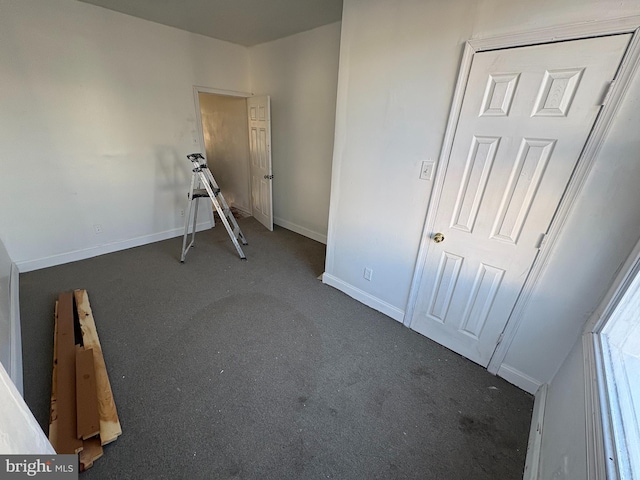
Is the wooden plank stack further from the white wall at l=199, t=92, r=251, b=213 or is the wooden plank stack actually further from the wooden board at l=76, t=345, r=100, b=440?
the white wall at l=199, t=92, r=251, b=213

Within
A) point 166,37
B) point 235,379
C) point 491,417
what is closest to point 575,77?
point 491,417

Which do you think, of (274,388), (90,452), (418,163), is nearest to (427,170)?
(418,163)

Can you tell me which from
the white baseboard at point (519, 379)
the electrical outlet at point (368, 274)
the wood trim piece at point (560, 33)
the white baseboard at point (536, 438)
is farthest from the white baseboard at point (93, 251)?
the white baseboard at point (536, 438)

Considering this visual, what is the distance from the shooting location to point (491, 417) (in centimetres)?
157

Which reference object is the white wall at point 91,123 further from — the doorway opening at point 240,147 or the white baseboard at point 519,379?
the white baseboard at point 519,379

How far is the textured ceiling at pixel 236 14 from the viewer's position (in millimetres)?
2475

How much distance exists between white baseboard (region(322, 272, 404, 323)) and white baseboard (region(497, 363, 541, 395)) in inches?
29.9

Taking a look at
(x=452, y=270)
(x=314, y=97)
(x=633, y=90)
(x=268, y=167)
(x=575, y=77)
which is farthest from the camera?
(x=268, y=167)

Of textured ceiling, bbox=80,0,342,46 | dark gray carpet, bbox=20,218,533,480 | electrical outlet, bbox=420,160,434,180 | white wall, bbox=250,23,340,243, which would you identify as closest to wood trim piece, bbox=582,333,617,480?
dark gray carpet, bbox=20,218,533,480

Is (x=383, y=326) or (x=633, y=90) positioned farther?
(x=383, y=326)

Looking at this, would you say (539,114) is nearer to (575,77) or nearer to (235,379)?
(575,77)

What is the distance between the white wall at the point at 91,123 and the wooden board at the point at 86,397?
6.36 ft

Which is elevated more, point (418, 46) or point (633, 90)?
point (418, 46)

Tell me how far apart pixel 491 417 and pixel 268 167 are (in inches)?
143
